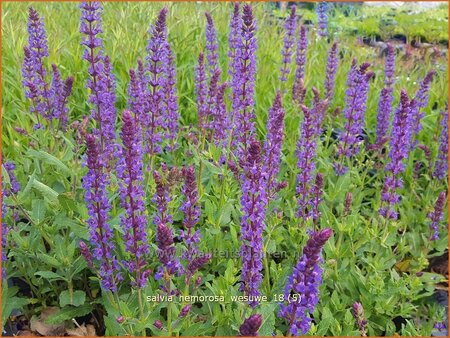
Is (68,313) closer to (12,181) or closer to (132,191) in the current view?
(12,181)

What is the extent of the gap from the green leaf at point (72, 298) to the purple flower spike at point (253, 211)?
3.33 feet

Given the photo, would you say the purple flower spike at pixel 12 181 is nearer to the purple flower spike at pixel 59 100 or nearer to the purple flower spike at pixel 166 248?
the purple flower spike at pixel 59 100

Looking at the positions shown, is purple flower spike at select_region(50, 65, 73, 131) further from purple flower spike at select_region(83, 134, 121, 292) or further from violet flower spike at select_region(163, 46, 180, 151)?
purple flower spike at select_region(83, 134, 121, 292)

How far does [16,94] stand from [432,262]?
4.00 metres

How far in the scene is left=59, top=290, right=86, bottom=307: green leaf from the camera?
307cm

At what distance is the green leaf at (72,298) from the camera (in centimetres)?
307

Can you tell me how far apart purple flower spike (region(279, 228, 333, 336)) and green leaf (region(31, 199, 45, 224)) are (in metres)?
1.50

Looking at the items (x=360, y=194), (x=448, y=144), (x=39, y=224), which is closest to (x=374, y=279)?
(x=360, y=194)

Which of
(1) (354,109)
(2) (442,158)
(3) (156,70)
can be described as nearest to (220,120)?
(3) (156,70)

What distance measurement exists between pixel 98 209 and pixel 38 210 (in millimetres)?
628

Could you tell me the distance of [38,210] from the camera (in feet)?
10.1

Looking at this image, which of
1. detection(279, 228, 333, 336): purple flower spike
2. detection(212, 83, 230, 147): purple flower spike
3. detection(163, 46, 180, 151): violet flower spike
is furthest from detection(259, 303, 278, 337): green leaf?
detection(163, 46, 180, 151): violet flower spike

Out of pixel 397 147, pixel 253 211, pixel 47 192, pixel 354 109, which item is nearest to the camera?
pixel 253 211

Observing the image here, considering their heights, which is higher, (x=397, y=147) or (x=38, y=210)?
(x=397, y=147)
